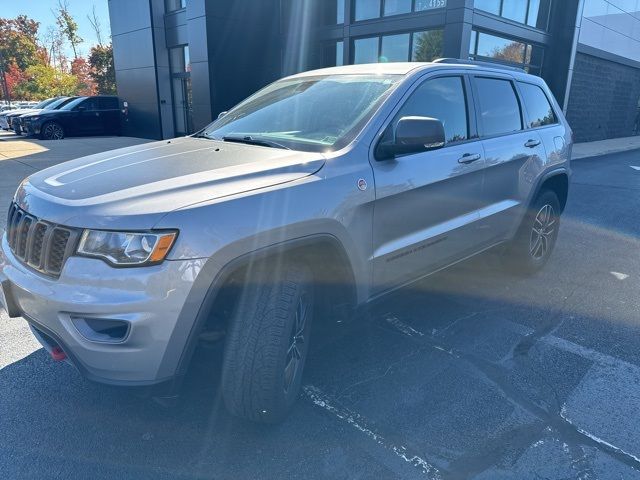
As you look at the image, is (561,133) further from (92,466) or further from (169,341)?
(92,466)

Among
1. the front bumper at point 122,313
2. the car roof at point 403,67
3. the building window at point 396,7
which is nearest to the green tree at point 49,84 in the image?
the building window at point 396,7

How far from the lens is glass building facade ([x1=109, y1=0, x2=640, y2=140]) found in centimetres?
1318

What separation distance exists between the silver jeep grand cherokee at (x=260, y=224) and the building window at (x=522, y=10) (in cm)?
1099

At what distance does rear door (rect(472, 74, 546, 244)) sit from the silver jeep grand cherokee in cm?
3

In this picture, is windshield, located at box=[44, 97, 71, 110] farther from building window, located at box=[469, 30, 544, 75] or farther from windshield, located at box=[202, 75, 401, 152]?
windshield, located at box=[202, 75, 401, 152]

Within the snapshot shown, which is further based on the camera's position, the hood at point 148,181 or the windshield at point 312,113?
the windshield at point 312,113

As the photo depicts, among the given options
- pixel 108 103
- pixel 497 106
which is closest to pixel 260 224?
pixel 497 106

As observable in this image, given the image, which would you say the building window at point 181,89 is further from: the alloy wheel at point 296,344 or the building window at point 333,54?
the alloy wheel at point 296,344

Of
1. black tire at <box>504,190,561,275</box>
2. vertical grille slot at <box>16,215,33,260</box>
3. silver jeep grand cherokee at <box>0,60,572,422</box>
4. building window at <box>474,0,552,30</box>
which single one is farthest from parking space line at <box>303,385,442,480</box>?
building window at <box>474,0,552,30</box>

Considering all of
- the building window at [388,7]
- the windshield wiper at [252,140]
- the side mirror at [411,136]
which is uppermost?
the building window at [388,7]

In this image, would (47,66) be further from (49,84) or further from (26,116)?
(26,116)

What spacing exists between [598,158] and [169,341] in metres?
16.3

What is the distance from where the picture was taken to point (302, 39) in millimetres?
15578

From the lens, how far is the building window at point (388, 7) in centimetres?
1277
